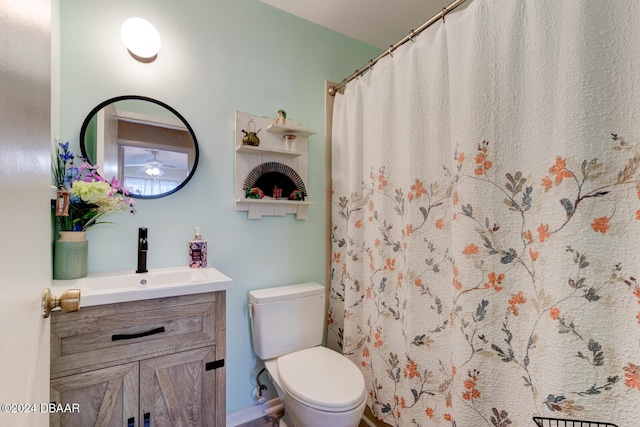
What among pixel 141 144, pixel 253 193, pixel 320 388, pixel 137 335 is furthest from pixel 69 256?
pixel 320 388

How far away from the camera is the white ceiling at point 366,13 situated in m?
1.68

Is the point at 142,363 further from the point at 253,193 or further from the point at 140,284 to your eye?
the point at 253,193

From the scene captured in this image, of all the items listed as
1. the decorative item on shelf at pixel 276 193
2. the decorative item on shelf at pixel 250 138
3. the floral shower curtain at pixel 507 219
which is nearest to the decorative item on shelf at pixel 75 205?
the decorative item on shelf at pixel 250 138

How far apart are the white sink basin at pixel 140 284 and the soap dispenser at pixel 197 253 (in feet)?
0.12

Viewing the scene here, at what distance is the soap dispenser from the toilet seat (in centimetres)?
65

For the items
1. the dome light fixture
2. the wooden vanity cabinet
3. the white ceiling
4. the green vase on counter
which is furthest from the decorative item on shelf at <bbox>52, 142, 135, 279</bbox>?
the white ceiling

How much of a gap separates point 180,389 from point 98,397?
0.27 metres

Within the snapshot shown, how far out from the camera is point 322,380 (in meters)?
1.29

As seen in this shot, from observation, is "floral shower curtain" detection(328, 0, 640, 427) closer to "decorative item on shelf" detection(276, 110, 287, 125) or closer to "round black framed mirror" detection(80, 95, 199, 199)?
"decorative item on shelf" detection(276, 110, 287, 125)

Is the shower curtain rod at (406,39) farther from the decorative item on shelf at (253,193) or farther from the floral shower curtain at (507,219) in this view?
the decorative item on shelf at (253,193)

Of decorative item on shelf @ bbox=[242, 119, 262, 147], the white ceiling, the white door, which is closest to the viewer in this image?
the white door

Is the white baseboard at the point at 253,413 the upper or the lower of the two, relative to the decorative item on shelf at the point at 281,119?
lower

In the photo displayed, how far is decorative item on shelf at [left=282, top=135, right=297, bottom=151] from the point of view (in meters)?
1.74

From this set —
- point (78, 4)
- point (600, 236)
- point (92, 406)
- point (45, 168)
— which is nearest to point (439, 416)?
point (600, 236)
